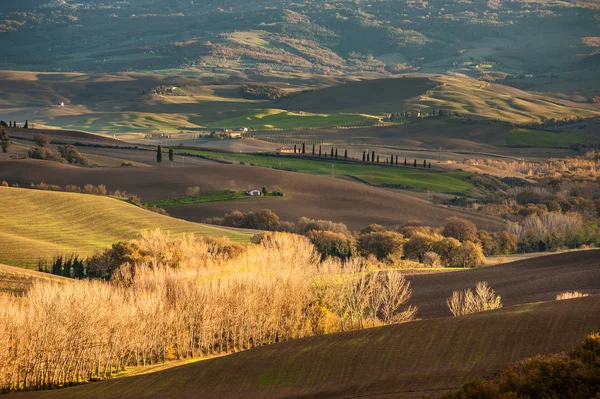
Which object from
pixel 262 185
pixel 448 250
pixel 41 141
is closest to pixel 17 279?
pixel 448 250

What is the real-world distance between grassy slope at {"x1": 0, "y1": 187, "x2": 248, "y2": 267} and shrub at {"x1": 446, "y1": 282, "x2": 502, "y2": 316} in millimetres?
34533

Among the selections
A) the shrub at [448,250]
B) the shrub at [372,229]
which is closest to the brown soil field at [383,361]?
the shrub at [448,250]

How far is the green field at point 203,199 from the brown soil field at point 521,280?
57848mm

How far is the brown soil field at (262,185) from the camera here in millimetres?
134500

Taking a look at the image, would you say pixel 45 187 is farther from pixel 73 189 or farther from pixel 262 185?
pixel 262 185

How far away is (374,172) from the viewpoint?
18062cm

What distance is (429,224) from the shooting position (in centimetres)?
13125

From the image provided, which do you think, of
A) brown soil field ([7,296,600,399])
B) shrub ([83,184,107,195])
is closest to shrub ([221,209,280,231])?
shrub ([83,184,107,195])

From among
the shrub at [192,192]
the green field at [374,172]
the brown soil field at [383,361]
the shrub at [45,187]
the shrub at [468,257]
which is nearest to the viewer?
the brown soil field at [383,361]

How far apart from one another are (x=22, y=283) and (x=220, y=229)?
41.8 m

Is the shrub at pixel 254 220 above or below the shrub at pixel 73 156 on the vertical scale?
below

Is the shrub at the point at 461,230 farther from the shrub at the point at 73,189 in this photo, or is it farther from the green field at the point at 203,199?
the shrub at the point at 73,189

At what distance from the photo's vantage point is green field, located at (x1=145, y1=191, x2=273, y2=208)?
139 meters

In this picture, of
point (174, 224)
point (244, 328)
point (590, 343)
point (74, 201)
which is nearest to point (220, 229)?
point (174, 224)
